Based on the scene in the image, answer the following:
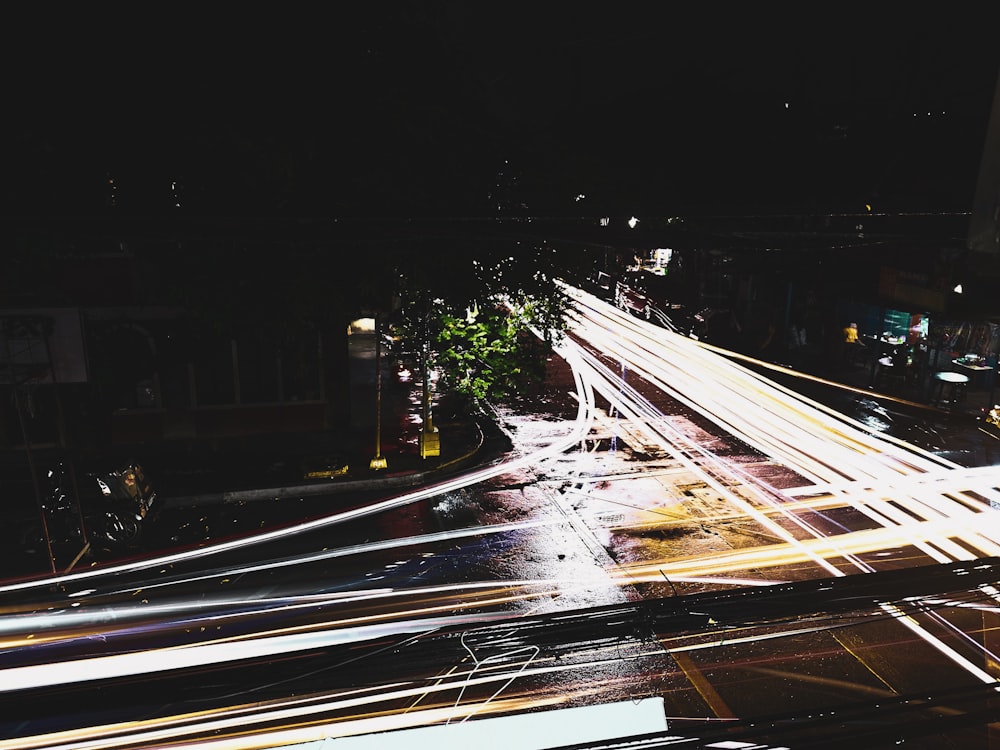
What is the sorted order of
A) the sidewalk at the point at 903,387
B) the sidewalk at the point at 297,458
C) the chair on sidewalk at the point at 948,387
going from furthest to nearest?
the sidewalk at the point at 903,387, the chair on sidewalk at the point at 948,387, the sidewalk at the point at 297,458

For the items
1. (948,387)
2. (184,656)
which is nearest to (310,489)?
(184,656)

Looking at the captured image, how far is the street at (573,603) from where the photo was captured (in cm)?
464

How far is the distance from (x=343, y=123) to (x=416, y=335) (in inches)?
204

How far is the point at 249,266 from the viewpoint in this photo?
12.4m

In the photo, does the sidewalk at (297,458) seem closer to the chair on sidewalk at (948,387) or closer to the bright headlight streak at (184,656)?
the bright headlight streak at (184,656)

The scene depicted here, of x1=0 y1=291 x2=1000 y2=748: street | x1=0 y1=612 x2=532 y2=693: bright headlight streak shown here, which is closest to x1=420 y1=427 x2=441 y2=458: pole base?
x1=0 y1=291 x2=1000 y2=748: street

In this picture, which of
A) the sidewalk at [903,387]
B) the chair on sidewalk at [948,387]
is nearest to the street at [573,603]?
the sidewalk at [903,387]

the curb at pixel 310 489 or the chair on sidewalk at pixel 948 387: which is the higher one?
the chair on sidewalk at pixel 948 387

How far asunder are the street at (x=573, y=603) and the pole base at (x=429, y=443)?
131 cm

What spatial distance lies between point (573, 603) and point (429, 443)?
696cm

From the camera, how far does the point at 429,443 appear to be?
1644 centimetres

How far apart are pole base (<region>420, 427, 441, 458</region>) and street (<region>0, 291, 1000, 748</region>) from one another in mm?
1307

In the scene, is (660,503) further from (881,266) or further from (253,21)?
(881,266)

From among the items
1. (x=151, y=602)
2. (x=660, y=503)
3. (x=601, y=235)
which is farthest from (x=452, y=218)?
(x=660, y=503)
